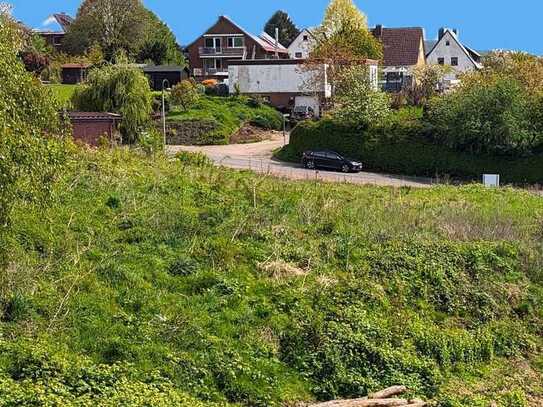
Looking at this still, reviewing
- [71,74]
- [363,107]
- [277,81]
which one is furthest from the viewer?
[71,74]

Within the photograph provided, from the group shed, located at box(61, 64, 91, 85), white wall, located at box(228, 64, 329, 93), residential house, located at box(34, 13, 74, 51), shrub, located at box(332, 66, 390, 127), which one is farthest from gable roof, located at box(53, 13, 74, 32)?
shrub, located at box(332, 66, 390, 127)

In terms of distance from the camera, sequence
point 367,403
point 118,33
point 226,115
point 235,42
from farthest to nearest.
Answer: point 118,33, point 235,42, point 226,115, point 367,403

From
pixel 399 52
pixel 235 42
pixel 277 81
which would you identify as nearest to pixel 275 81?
pixel 277 81

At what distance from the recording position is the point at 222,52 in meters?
75.1

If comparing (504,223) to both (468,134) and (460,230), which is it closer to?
(460,230)

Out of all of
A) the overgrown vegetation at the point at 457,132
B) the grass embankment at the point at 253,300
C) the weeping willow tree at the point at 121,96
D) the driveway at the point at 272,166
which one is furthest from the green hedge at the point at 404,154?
the grass embankment at the point at 253,300

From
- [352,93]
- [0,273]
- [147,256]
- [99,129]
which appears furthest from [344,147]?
[0,273]

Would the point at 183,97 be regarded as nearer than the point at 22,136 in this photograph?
No

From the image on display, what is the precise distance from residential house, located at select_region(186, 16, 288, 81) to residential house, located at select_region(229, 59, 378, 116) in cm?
1231

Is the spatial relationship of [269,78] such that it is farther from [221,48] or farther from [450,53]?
[450,53]

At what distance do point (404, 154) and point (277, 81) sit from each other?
22010 mm

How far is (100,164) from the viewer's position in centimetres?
2238

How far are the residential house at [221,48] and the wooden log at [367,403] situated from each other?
63.7 m

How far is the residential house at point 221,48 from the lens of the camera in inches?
2933
